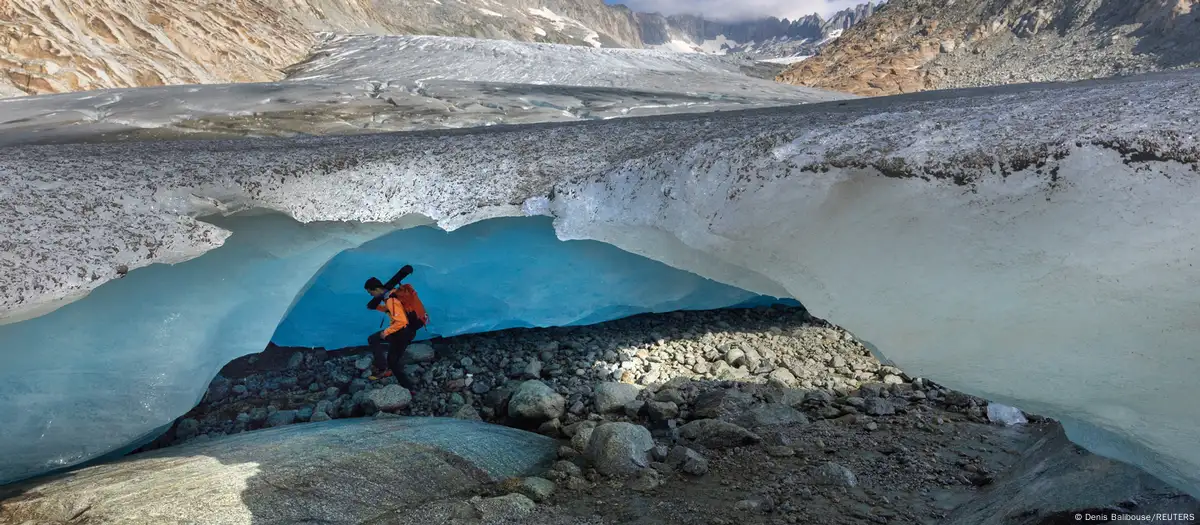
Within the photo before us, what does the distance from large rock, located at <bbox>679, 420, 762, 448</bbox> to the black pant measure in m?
→ 2.01

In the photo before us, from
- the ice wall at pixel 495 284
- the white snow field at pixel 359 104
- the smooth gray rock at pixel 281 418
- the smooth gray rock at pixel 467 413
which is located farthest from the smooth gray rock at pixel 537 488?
the white snow field at pixel 359 104

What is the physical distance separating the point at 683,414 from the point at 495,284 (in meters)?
1.52

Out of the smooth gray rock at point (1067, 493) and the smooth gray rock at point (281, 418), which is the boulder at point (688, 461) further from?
the smooth gray rock at point (281, 418)

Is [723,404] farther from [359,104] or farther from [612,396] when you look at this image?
[359,104]

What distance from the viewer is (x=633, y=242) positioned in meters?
2.76

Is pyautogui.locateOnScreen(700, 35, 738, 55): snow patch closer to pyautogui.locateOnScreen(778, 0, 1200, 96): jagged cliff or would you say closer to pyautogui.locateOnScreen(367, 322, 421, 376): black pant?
pyautogui.locateOnScreen(778, 0, 1200, 96): jagged cliff

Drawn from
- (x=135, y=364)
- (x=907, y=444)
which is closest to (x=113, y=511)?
(x=135, y=364)

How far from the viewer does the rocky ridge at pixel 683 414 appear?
2.98 metres

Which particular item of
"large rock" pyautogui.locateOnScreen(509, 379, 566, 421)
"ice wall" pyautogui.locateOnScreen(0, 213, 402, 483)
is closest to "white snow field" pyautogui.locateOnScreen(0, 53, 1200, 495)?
"ice wall" pyautogui.locateOnScreen(0, 213, 402, 483)

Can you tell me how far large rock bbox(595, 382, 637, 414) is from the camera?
425cm

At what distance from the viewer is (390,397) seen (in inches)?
172

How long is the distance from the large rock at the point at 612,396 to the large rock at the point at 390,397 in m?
1.27

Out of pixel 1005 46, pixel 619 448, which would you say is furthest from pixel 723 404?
pixel 1005 46

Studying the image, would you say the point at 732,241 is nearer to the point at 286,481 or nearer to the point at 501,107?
the point at 286,481
